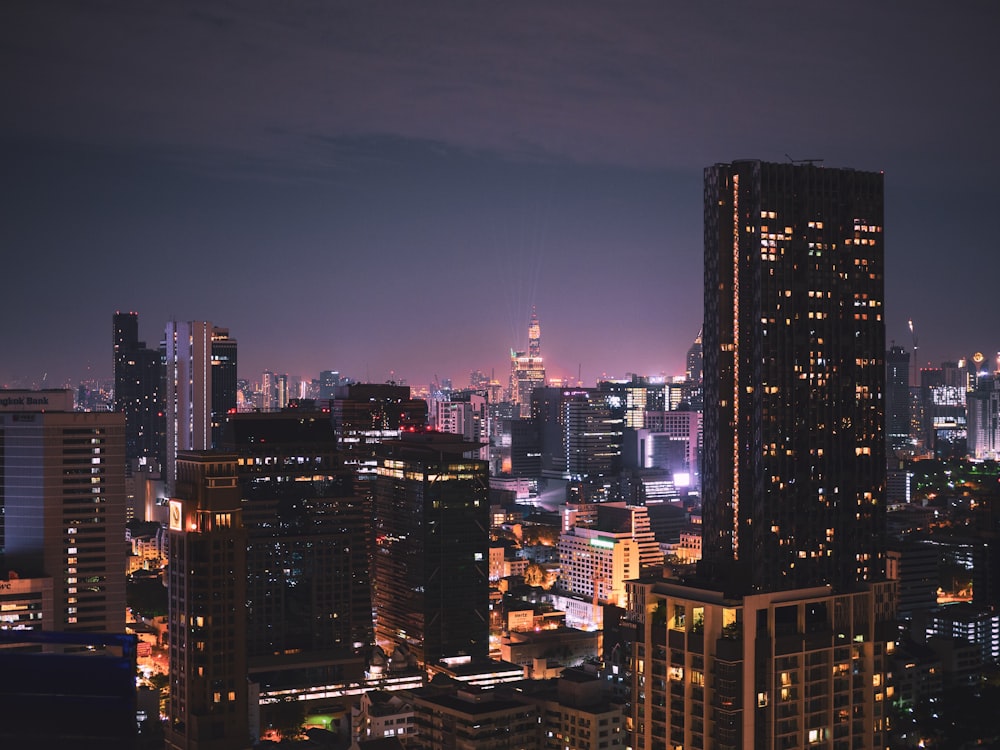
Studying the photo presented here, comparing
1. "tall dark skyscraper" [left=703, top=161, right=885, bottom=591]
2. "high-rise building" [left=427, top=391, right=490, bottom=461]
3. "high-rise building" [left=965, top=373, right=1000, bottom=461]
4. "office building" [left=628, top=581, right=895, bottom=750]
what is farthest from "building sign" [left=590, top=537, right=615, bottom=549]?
"high-rise building" [left=965, top=373, right=1000, bottom=461]

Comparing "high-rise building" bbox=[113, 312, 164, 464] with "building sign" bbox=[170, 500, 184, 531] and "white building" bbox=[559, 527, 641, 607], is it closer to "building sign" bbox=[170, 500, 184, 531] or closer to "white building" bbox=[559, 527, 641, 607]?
"white building" bbox=[559, 527, 641, 607]

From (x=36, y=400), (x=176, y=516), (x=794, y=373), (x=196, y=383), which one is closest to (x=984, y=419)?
(x=196, y=383)

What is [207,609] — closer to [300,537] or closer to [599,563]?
[300,537]

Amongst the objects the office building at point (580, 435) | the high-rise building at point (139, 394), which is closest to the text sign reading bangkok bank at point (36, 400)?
the high-rise building at point (139, 394)

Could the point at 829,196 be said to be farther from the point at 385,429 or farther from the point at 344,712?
the point at 385,429

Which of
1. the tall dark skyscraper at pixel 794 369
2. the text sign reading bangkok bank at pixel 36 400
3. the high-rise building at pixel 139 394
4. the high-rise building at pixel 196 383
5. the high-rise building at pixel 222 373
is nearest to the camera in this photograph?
the tall dark skyscraper at pixel 794 369

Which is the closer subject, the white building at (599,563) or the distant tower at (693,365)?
the white building at (599,563)

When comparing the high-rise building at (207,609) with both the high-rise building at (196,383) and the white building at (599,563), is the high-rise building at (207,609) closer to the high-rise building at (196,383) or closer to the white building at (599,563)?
the white building at (599,563)
